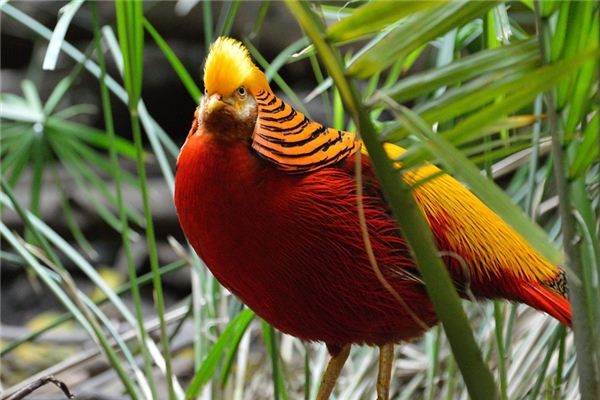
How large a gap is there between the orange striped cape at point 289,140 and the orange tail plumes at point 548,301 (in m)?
0.33

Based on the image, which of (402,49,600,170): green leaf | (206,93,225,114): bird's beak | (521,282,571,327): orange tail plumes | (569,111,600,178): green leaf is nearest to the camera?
(402,49,600,170): green leaf

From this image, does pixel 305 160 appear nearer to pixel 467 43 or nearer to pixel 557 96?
pixel 557 96

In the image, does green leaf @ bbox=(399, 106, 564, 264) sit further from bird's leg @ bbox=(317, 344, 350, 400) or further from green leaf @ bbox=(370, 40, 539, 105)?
bird's leg @ bbox=(317, 344, 350, 400)

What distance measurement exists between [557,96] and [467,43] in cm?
82

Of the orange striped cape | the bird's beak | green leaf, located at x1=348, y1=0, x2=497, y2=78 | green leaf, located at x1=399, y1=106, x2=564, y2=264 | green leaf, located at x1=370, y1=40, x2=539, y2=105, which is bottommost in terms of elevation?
green leaf, located at x1=399, y1=106, x2=564, y2=264

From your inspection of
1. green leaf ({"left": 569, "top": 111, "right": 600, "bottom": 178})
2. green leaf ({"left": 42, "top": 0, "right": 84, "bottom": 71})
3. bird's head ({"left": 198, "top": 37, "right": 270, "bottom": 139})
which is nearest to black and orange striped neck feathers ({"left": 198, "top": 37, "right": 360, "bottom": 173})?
bird's head ({"left": 198, "top": 37, "right": 270, "bottom": 139})

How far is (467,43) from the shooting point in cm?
158

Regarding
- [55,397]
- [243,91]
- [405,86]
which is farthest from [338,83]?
[55,397]

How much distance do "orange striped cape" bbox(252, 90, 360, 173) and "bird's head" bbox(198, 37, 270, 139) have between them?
2cm

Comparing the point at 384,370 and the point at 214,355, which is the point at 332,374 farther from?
the point at 214,355

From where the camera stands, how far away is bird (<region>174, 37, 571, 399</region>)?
1097mm

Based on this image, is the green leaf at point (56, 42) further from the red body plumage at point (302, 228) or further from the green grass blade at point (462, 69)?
the green grass blade at point (462, 69)

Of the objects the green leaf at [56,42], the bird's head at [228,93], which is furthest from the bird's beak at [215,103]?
the green leaf at [56,42]

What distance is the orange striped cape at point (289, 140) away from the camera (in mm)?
1111
